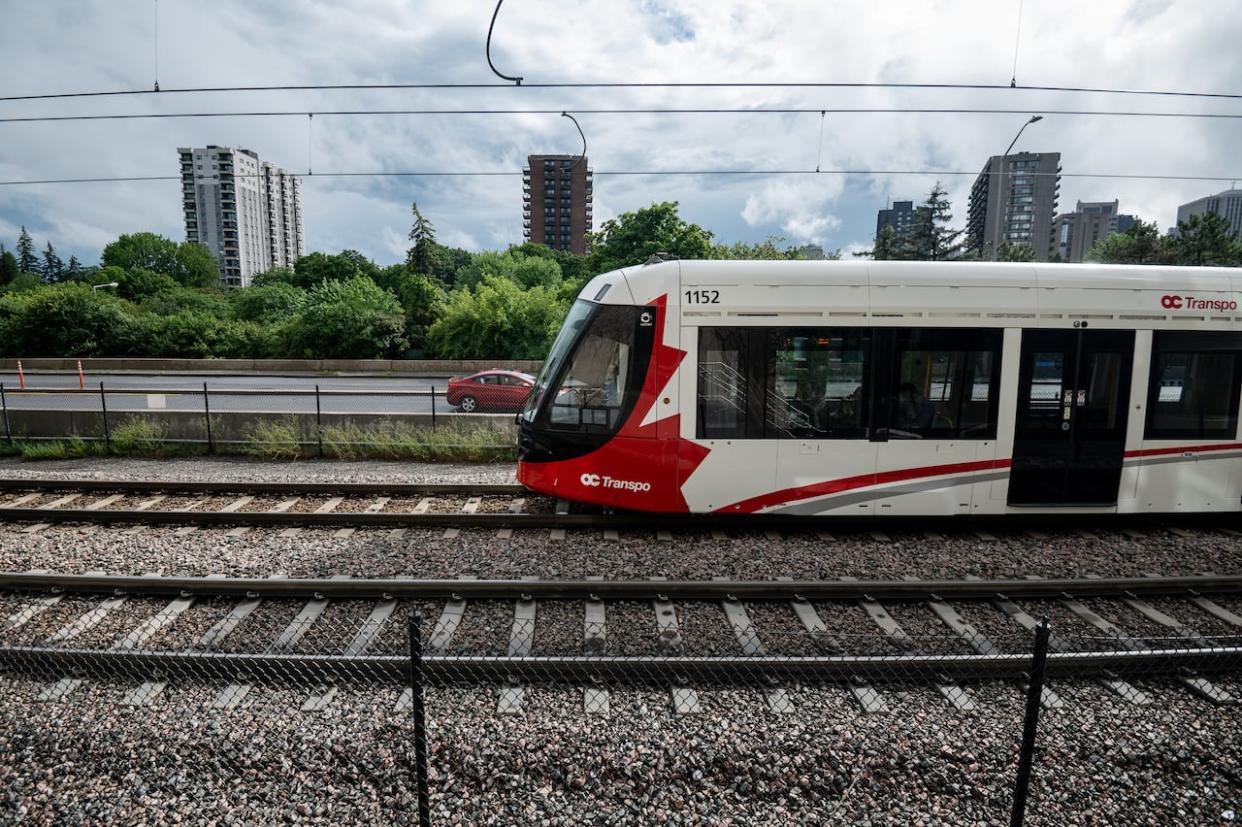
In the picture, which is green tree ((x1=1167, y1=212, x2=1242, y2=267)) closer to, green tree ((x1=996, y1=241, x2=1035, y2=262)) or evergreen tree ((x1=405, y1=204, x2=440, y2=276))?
green tree ((x1=996, y1=241, x2=1035, y2=262))

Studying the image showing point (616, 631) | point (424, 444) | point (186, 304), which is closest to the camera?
point (616, 631)

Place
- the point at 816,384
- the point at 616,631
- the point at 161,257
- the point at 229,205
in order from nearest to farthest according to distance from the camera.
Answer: the point at 616,631 < the point at 816,384 < the point at 161,257 < the point at 229,205

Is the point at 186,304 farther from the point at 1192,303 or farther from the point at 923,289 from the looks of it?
the point at 1192,303

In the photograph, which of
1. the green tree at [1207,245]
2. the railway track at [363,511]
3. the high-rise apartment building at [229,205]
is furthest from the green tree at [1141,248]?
the high-rise apartment building at [229,205]

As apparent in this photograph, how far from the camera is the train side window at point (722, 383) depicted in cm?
758

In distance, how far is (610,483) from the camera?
25.7ft

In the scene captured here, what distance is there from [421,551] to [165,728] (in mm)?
3311

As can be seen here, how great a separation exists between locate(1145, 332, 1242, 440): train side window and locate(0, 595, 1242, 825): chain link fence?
355 cm

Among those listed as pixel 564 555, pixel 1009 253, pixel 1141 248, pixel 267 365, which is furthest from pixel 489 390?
pixel 1009 253

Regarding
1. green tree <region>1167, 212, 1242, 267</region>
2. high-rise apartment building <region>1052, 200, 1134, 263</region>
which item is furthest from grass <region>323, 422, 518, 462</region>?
high-rise apartment building <region>1052, 200, 1134, 263</region>

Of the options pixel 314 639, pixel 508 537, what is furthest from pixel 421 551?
pixel 314 639

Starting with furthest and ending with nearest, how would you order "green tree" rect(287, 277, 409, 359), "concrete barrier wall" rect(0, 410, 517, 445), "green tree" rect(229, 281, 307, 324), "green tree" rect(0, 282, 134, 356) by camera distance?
"green tree" rect(229, 281, 307, 324)
"green tree" rect(0, 282, 134, 356)
"green tree" rect(287, 277, 409, 359)
"concrete barrier wall" rect(0, 410, 517, 445)

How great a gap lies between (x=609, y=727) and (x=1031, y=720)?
2322 mm

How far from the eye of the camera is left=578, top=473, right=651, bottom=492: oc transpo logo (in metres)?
7.76
